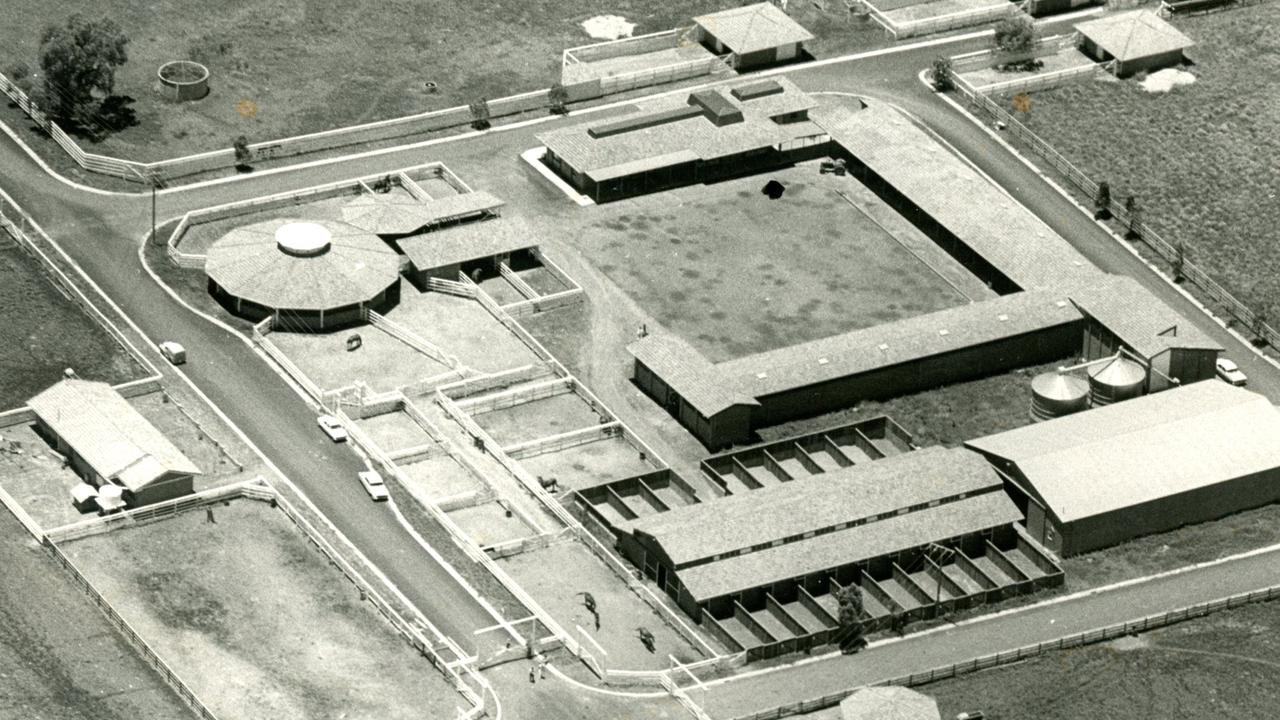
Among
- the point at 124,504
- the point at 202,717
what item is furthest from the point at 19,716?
the point at 124,504

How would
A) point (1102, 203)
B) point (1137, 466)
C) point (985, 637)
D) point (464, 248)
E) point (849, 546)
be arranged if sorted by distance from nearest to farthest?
point (985, 637)
point (849, 546)
point (1137, 466)
point (464, 248)
point (1102, 203)

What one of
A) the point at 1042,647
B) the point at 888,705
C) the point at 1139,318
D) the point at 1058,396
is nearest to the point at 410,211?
the point at 1058,396

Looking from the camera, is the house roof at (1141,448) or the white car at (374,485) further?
the white car at (374,485)

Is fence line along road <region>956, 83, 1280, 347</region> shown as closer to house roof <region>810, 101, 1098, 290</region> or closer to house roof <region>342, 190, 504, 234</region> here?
house roof <region>810, 101, 1098, 290</region>

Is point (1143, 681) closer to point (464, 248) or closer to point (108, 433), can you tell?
point (464, 248)

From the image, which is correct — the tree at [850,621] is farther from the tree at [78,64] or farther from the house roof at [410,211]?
the tree at [78,64]

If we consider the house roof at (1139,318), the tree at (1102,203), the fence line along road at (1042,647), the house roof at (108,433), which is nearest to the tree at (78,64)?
the house roof at (108,433)

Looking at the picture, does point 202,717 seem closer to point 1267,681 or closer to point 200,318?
point 200,318
